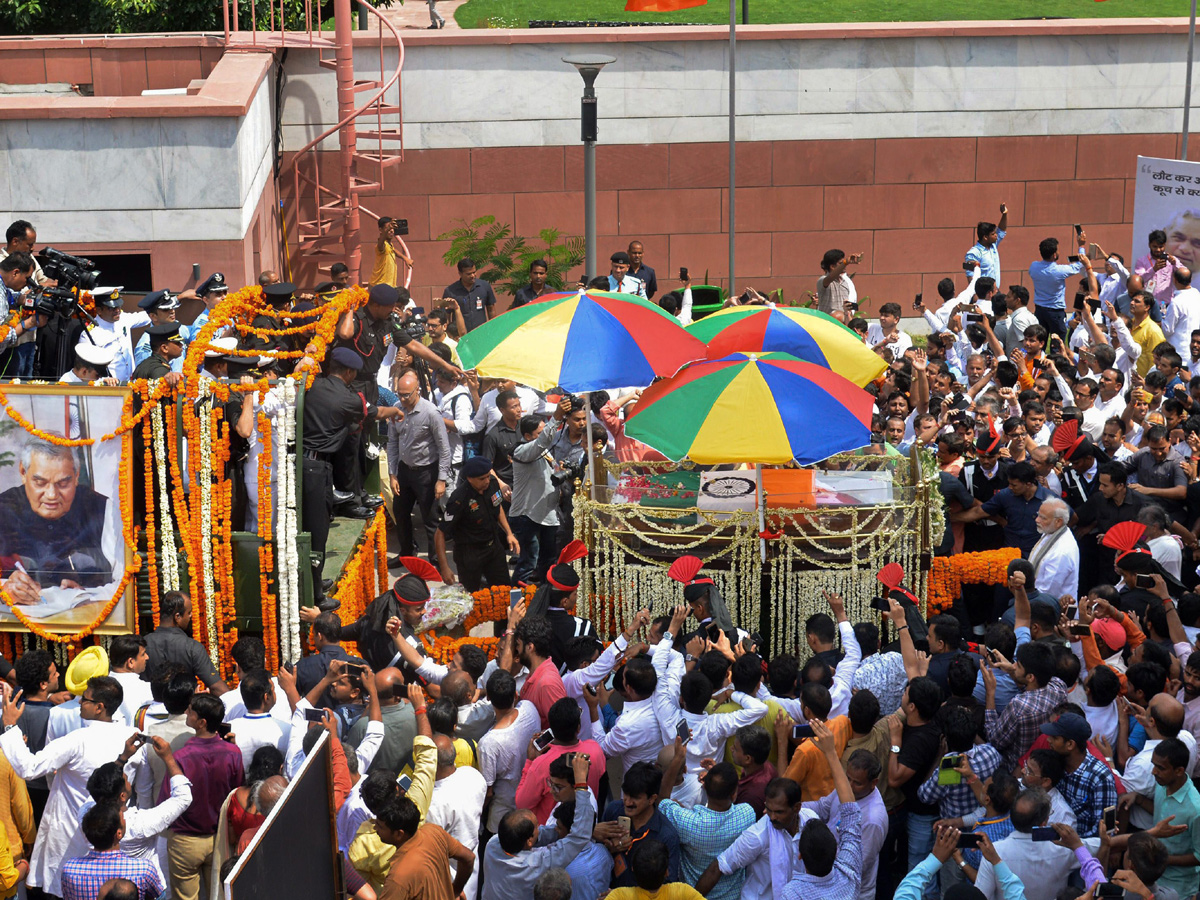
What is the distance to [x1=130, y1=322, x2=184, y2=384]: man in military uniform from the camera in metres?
9.67

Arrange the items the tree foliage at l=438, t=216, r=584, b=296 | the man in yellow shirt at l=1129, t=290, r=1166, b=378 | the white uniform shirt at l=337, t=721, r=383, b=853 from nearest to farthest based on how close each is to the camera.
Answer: the white uniform shirt at l=337, t=721, r=383, b=853 → the man in yellow shirt at l=1129, t=290, r=1166, b=378 → the tree foliage at l=438, t=216, r=584, b=296

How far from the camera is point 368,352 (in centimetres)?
1184

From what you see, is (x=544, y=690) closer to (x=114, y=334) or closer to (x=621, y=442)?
(x=621, y=442)

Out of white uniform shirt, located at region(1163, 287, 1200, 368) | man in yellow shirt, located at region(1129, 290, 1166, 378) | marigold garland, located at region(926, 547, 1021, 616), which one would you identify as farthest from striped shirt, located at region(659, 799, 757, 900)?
white uniform shirt, located at region(1163, 287, 1200, 368)

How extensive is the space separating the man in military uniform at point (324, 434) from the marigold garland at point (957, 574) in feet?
13.9

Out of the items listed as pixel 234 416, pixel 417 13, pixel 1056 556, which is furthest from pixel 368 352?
pixel 417 13

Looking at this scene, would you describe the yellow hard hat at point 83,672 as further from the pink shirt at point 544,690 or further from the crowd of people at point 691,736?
the pink shirt at point 544,690

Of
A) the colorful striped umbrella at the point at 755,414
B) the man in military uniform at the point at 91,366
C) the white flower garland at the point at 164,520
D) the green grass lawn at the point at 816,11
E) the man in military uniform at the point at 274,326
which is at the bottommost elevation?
the white flower garland at the point at 164,520

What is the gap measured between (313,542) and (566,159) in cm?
1033

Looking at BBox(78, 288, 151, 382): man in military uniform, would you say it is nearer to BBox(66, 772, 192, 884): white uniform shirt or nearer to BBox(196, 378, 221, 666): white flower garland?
BBox(196, 378, 221, 666): white flower garland

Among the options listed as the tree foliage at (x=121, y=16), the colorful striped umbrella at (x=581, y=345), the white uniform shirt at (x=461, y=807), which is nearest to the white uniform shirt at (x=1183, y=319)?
the colorful striped umbrella at (x=581, y=345)

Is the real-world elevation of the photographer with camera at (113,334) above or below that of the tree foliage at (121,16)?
below

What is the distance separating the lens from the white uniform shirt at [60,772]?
704cm

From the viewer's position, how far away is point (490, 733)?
7.28 meters
